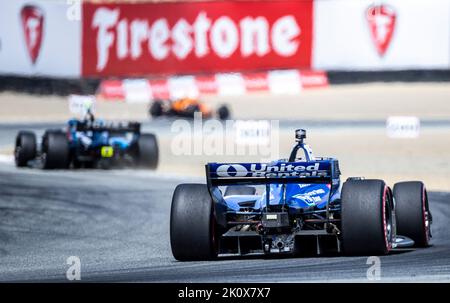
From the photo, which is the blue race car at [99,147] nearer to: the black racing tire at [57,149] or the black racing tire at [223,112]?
the black racing tire at [57,149]

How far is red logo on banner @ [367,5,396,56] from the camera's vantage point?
40188mm

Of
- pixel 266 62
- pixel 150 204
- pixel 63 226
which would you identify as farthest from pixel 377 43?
pixel 63 226

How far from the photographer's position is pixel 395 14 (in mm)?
40094

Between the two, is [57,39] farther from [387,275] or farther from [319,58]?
[387,275]

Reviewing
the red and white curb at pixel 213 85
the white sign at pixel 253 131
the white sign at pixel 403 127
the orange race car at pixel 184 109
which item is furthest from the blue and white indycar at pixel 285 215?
the red and white curb at pixel 213 85

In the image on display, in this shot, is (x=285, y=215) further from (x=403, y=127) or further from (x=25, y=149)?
(x=403, y=127)

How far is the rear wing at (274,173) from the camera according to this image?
37.0ft

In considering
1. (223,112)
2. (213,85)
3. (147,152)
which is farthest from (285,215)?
(213,85)

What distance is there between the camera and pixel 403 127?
35500 millimetres

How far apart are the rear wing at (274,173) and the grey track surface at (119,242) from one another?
0.75m

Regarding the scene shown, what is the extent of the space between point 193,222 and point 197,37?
30.9m

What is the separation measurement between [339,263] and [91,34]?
103 ft

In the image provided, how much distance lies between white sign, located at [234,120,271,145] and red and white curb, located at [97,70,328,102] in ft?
16.0

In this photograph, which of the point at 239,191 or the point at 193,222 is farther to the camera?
the point at 239,191
